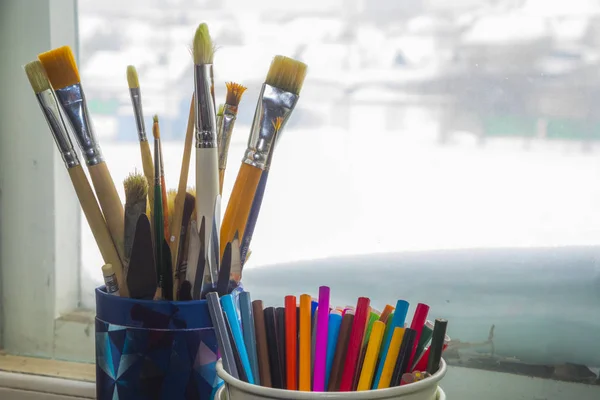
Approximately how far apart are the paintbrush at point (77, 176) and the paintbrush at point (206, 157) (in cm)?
7

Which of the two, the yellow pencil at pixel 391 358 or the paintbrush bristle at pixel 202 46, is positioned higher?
the paintbrush bristle at pixel 202 46

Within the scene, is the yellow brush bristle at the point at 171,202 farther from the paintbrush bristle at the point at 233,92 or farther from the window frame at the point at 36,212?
the window frame at the point at 36,212

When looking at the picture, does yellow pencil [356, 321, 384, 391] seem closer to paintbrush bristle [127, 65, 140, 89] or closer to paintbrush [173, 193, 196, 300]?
paintbrush [173, 193, 196, 300]

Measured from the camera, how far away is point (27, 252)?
667 mm

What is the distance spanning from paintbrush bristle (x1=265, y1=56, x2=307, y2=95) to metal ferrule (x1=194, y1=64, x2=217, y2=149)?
0.15 ft

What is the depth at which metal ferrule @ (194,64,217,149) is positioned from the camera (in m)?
0.43

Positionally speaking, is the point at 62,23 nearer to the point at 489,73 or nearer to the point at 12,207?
Answer: the point at 12,207

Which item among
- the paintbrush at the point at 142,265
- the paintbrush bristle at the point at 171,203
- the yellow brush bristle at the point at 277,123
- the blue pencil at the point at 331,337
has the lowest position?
the blue pencil at the point at 331,337

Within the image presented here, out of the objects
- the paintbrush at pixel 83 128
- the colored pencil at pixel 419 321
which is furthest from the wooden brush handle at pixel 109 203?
the colored pencil at pixel 419 321

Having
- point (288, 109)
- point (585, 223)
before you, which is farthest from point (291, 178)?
point (585, 223)

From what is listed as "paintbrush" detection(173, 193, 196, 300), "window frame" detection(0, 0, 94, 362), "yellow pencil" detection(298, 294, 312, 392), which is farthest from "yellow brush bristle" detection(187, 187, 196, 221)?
"window frame" detection(0, 0, 94, 362)

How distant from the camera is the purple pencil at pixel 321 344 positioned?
39 centimetres

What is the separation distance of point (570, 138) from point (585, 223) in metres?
0.07

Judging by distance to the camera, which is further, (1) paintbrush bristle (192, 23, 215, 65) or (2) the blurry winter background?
(2) the blurry winter background
